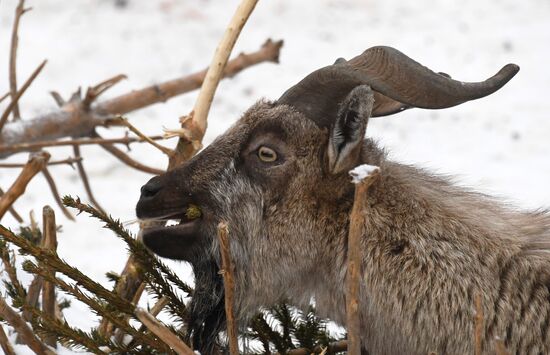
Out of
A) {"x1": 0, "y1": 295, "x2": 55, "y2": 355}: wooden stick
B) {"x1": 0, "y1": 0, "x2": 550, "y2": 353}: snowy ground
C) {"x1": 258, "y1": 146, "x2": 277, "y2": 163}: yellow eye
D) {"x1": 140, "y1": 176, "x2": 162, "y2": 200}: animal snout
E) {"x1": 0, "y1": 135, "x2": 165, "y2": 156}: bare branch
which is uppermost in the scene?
{"x1": 0, "y1": 0, "x2": 550, "y2": 353}: snowy ground

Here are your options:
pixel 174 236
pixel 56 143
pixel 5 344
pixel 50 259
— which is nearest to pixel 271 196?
pixel 174 236

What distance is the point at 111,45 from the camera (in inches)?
503

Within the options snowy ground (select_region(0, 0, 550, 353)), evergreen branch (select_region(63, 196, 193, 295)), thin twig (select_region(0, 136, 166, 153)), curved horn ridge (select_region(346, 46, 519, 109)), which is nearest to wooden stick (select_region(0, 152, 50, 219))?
evergreen branch (select_region(63, 196, 193, 295))

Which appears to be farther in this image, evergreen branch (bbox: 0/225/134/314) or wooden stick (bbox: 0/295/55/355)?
evergreen branch (bbox: 0/225/134/314)

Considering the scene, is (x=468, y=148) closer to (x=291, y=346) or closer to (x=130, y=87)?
(x=130, y=87)

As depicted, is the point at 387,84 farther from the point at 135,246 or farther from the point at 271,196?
the point at 135,246

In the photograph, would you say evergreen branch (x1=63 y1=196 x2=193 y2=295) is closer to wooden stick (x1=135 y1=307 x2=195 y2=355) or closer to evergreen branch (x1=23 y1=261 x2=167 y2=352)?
evergreen branch (x1=23 y1=261 x2=167 y2=352)

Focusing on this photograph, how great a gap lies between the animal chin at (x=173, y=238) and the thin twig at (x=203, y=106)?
0.54m

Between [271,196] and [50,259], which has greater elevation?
[271,196]

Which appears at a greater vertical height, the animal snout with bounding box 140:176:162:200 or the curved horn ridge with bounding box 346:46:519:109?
the curved horn ridge with bounding box 346:46:519:109

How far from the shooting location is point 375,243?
3.99 metres

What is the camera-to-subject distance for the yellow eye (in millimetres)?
4152

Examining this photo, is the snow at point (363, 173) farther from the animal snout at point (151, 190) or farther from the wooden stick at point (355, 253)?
the animal snout at point (151, 190)

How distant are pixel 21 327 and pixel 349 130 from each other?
1.44m
